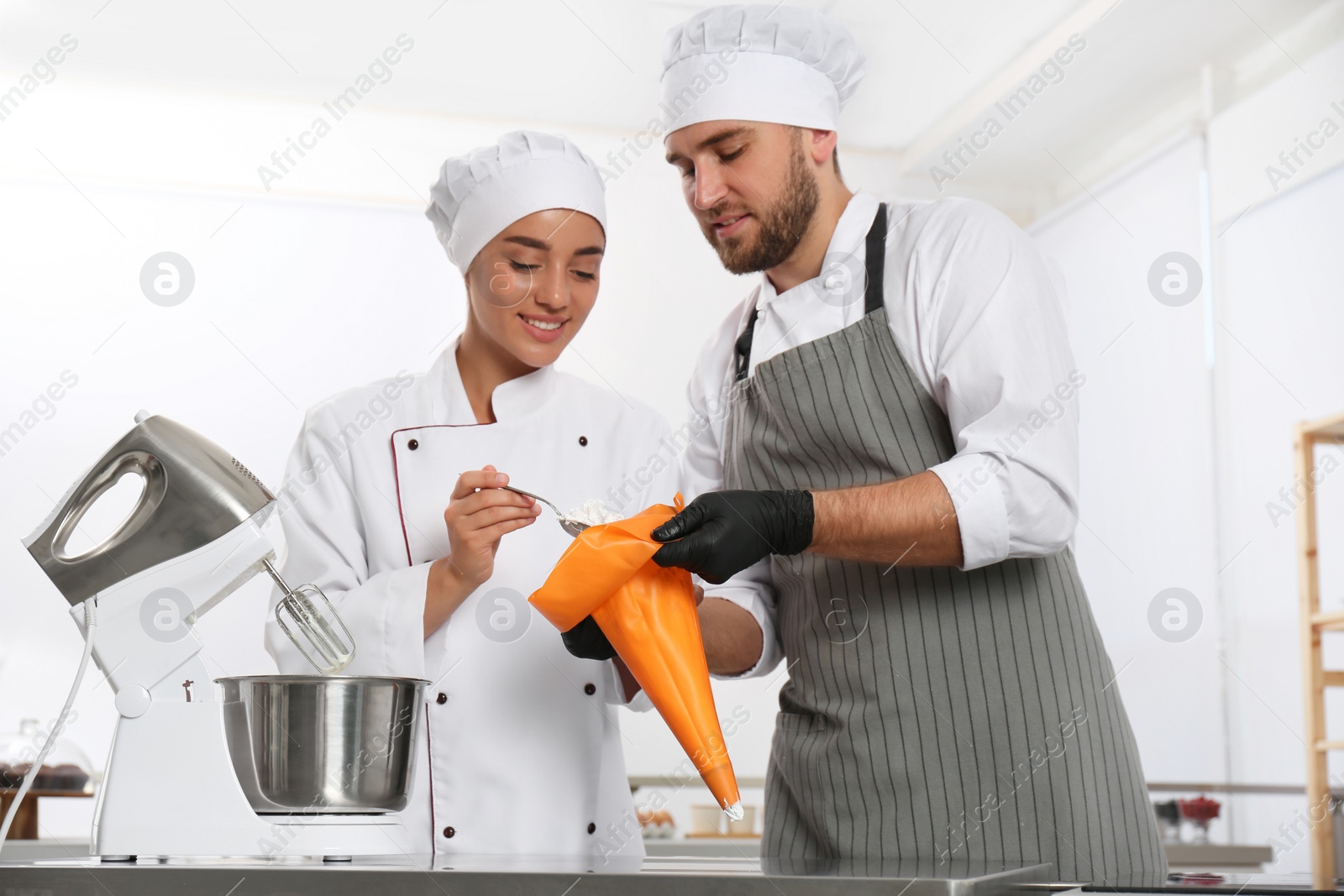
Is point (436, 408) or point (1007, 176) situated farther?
point (1007, 176)

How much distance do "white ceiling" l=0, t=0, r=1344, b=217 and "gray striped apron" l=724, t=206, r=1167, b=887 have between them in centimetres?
258

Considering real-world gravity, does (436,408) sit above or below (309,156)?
below

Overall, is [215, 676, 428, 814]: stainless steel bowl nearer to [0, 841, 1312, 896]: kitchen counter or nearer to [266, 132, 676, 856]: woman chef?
[0, 841, 1312, 896]: kitchen counter

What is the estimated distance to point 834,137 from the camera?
1.72 meters

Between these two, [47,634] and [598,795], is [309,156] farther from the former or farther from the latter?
[598,795]

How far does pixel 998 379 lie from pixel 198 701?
0.92 meters

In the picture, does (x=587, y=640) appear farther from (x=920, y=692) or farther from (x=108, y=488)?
(x=108, y=488)

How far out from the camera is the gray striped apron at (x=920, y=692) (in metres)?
1.27

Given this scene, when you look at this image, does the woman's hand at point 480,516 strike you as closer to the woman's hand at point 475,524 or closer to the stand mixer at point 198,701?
the woman's hand at point 475,524

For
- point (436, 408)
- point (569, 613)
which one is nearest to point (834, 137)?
point (436, 408)

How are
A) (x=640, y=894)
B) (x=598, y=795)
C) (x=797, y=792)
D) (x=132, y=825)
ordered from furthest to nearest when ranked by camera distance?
(x=598, y=795) < (x=797, y=792) < (x=132, y=825) < (x=640, y=894)

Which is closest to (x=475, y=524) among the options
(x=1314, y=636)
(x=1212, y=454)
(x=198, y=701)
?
(x=198, y=701)

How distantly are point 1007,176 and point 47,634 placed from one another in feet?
13.3

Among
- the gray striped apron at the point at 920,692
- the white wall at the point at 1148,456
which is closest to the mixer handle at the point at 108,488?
the gray striped apron at the point at 920,692
